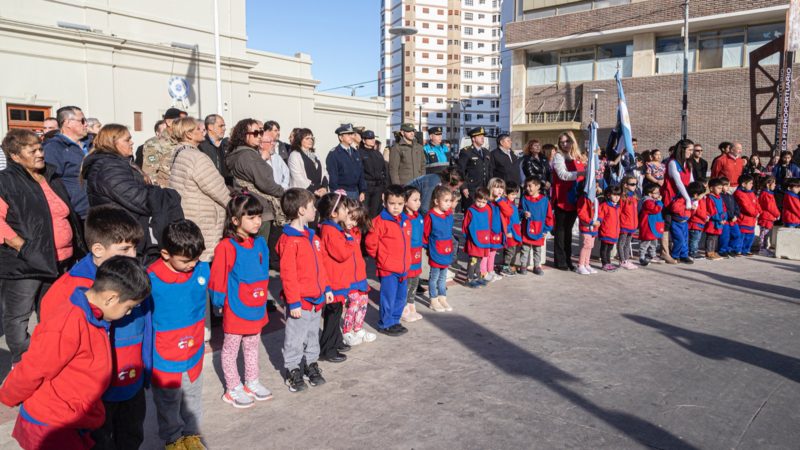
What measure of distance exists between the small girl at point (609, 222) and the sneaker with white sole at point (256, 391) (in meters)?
6.19

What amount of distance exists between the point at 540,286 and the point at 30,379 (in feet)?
20.9

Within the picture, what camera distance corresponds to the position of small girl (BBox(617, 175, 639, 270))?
8.99 metres

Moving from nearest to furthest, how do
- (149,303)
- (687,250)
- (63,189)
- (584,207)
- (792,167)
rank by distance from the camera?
(149,303) < (63,189) < (584,207) < (687,250) < (792,167)

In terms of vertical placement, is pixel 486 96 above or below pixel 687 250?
above

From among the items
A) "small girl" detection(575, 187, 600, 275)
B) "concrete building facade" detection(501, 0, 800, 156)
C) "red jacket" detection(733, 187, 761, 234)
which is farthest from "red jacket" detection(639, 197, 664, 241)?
"concrete building facade" detection(501, 0, 800, 156)

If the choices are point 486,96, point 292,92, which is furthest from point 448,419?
point 486,96

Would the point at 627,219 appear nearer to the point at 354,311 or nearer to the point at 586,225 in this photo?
→ the point at 586,225

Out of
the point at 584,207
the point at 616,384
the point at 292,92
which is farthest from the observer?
the point at 292,92

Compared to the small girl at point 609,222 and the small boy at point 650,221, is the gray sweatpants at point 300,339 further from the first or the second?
the small boy at point 650,221

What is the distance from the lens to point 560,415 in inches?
150

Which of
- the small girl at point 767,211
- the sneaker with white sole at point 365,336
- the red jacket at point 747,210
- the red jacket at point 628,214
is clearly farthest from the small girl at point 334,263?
the small girl at point 767,211

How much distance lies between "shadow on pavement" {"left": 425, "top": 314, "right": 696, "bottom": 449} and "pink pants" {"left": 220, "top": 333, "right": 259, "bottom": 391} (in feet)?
6.45

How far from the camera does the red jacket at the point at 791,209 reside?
1034 centimetres

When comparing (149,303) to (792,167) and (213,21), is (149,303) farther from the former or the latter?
(213,21)
